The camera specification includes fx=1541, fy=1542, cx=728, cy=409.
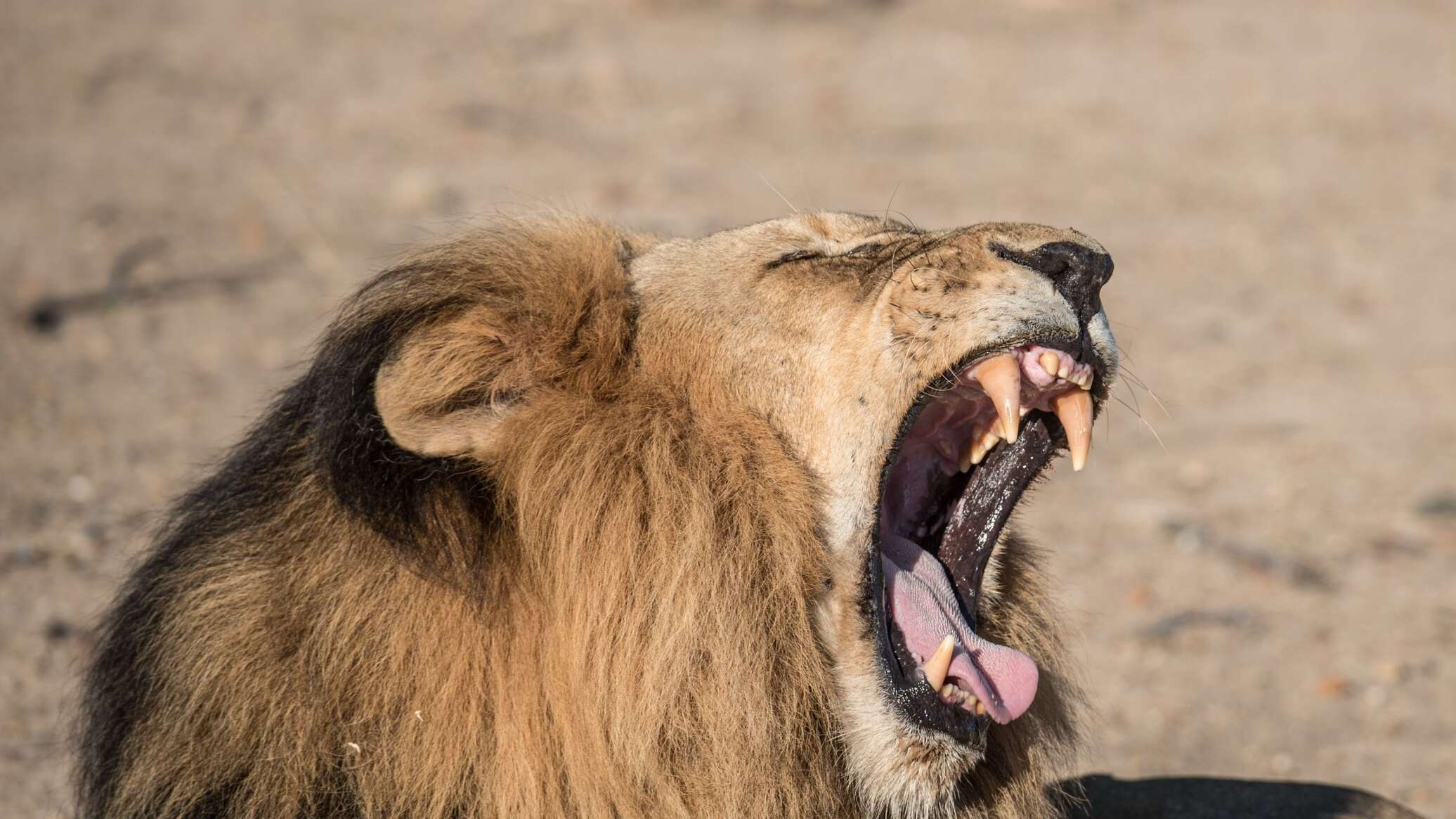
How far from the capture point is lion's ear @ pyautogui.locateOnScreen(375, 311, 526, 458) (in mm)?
2078

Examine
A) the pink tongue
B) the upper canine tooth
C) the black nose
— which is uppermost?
the black nose

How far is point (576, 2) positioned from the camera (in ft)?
37.7

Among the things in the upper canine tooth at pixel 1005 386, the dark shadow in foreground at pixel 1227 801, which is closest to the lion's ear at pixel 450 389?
the upper canine tooth at pixel 1005 386

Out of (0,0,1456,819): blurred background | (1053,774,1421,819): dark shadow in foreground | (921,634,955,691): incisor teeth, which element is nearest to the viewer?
(921,634,955,691): incisor teeth

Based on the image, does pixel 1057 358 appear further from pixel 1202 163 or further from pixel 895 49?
pixel 895 49

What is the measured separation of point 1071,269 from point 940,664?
2.06 ft

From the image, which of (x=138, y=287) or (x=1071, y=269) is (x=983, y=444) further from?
(x=138, y=287)

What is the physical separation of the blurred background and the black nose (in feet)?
1.41

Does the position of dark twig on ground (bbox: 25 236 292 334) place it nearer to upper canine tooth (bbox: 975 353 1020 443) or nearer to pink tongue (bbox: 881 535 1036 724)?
pink tongue (bbox: 881 535 1036 724)

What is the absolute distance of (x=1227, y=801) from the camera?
115 inches

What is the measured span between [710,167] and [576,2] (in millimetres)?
3031

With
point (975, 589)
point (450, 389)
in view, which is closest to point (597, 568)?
point (450, 389)

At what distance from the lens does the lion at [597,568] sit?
210 centimetres

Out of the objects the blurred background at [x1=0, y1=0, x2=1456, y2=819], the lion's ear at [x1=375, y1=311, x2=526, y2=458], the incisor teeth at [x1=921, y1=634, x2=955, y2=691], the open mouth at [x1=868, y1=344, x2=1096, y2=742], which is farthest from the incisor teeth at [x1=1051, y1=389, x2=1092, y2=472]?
the lion's ear at [x1=375, y1=311, x2=526, y2=458]
